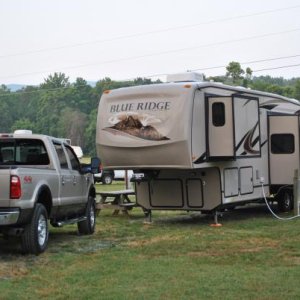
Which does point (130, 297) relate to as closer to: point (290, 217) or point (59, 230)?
point (59, 230)

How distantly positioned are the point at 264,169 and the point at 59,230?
557 centimetres

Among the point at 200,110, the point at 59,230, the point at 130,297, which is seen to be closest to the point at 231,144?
the point at 200,110

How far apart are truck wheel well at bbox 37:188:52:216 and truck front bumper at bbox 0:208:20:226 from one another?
820 millimetres

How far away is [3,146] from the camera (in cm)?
1127

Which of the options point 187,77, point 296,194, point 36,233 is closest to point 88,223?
point 36,233

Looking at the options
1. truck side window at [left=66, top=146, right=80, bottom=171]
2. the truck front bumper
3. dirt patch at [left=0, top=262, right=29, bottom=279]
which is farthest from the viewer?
truck side window at [left=66, top=146, right=80, bottom=171]

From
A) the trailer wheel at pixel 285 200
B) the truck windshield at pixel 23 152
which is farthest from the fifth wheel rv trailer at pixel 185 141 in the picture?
the truck windshield at pixel 23 152

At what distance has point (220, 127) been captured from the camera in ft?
44.3

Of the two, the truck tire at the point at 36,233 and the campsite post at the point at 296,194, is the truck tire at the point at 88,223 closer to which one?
the truck tire at the point at 36,233

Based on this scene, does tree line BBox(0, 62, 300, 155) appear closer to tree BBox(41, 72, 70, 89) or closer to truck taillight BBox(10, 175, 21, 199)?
tree BBox(41, 72, 70, 89)

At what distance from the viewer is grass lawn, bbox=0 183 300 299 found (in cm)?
698

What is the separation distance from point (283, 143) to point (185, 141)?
176 inches

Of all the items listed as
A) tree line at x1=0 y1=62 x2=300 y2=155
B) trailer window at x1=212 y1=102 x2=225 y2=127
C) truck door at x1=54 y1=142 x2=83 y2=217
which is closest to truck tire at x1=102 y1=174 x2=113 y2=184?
trailer window at x1=212 y1=102 x2=225 y2=127

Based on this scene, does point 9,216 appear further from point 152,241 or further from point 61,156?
point 152,241
